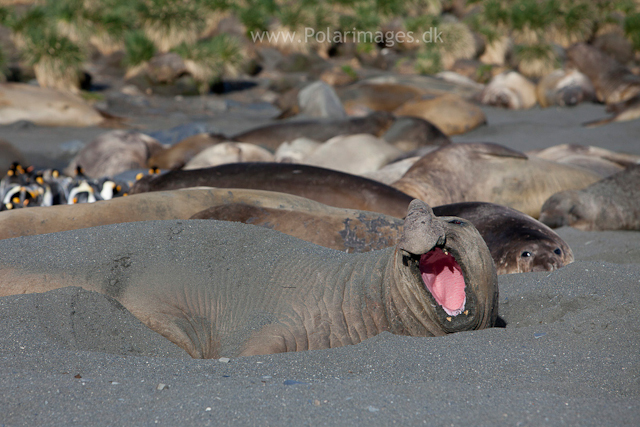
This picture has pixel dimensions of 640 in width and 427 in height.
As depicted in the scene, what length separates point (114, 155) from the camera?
9969 millimetres

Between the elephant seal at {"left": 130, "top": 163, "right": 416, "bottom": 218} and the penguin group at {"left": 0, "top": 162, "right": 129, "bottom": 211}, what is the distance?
75 centimetres

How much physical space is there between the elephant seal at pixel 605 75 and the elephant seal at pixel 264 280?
526 inches

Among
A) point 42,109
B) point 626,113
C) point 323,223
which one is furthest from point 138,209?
point 42,109

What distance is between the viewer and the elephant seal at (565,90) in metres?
14.6

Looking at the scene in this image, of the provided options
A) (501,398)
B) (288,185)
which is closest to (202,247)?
(501,398)

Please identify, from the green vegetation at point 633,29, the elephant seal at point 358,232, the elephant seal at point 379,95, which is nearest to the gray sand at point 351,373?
the elephant seal at point 358,232

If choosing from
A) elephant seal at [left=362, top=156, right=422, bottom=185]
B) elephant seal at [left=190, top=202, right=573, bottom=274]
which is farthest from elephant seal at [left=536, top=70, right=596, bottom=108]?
elephant seal at [left=190, top=202, right=573, bottom=274]

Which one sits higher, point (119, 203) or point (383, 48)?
point (119, 203)

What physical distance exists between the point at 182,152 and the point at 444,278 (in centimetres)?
772

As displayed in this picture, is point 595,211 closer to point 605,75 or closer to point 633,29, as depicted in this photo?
point 605,75

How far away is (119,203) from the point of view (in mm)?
4094

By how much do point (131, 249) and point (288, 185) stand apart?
2229 millimetres

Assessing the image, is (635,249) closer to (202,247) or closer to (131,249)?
(202,247)

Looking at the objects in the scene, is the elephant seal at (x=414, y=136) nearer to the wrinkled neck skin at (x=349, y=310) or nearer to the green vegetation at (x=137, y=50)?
the wrinkled neck skin at (x=349, y=310)
